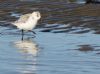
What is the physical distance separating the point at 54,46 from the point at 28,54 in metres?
1.30

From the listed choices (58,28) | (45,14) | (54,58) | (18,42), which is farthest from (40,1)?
(54,58)

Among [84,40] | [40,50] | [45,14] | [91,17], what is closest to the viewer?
[40,50]

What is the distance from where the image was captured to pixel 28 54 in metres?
13.1

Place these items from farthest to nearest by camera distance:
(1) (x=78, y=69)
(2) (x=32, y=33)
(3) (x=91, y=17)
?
1. (3) (x=91, y=17)
2. (2) (x=32, y=33)
3. (1) (x=78, y=69)

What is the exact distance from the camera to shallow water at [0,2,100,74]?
11.4m

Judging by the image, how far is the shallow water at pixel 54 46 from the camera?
11.4 metres

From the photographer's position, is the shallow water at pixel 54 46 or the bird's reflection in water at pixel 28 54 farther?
the shallow water at pixel 54 46

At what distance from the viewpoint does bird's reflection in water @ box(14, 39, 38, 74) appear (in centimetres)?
1121

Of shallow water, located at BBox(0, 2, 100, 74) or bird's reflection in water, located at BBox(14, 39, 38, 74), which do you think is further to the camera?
shallow water, located at BBox(0, 2, 100, 74)

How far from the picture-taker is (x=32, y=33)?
1698 centimetres

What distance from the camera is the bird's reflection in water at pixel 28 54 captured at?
36.8 ft

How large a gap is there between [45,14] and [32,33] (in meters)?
4.21

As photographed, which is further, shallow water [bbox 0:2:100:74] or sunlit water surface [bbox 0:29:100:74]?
shallow water [bbox 0:2:100:74]

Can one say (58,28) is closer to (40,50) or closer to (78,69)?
(40,50)
